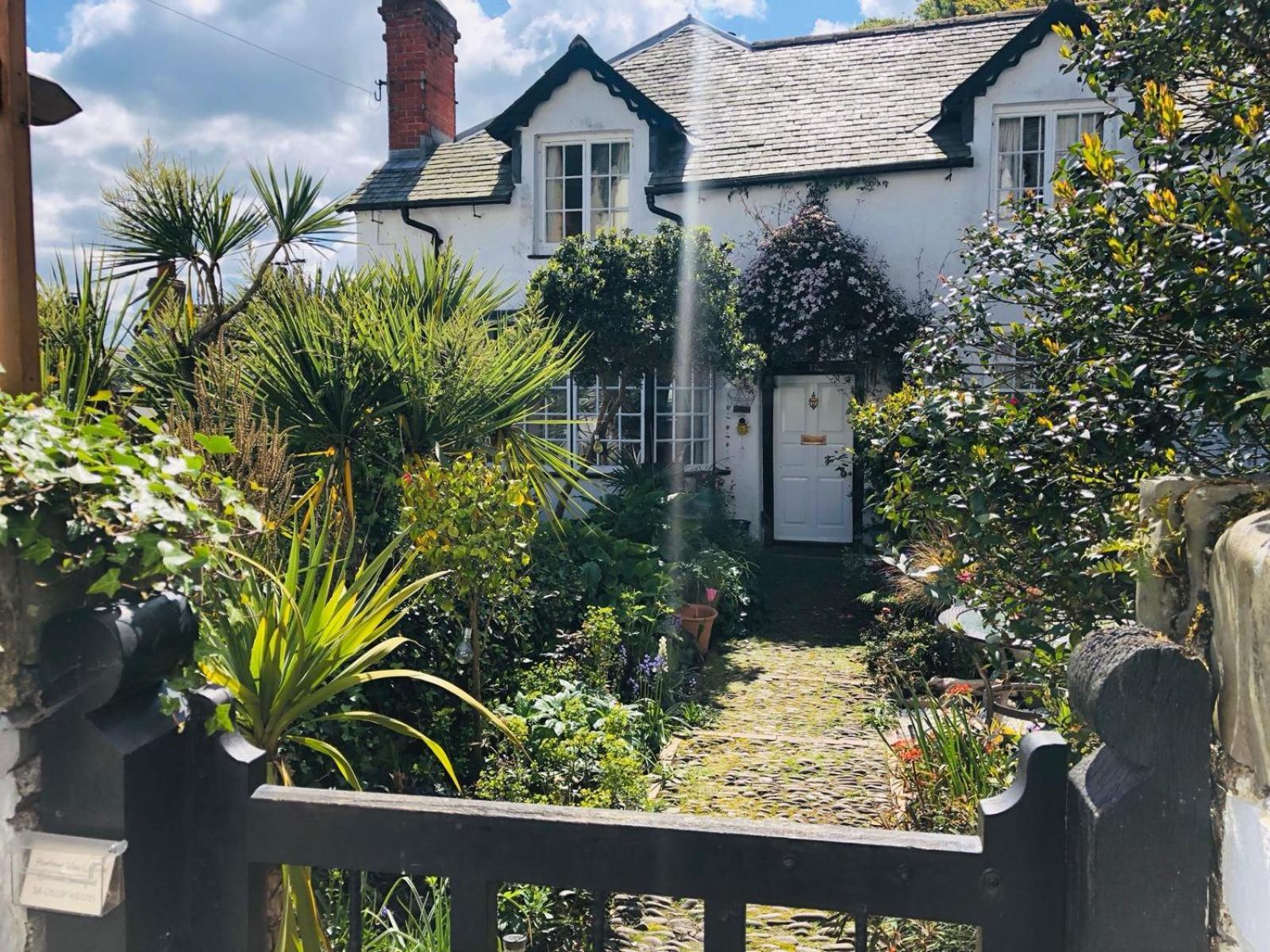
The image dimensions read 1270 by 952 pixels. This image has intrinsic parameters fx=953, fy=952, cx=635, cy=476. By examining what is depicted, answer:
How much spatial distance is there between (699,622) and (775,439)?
4.88 m

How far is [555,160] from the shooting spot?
39.8 ft

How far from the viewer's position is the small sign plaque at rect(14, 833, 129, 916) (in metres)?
1.60

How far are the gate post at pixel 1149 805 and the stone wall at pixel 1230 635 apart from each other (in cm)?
3

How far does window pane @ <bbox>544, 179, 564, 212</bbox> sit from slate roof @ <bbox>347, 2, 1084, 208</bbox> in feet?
1.62

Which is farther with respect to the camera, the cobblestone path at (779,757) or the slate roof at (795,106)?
the slate roof at (795,106)

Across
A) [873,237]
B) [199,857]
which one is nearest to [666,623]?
[199,857]

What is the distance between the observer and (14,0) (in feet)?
6.20

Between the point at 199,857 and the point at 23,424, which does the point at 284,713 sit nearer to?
the point at 199,857

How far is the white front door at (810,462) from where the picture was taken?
1184 cm

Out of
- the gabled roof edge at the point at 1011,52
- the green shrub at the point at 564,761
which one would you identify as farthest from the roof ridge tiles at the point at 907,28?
the green shrub at the point at 564,761

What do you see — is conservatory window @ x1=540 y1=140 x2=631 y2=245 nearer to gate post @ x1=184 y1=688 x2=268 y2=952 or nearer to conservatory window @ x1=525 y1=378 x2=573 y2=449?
conservatory window @ x1=525 y1=378 x2=573 y2=449

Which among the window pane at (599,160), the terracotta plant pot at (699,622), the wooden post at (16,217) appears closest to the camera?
the wooden post at (16,217)

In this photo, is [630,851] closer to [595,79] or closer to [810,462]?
[810,462]

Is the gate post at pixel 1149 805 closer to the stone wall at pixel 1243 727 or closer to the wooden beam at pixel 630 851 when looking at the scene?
the stone wall at pixel 1243 727
